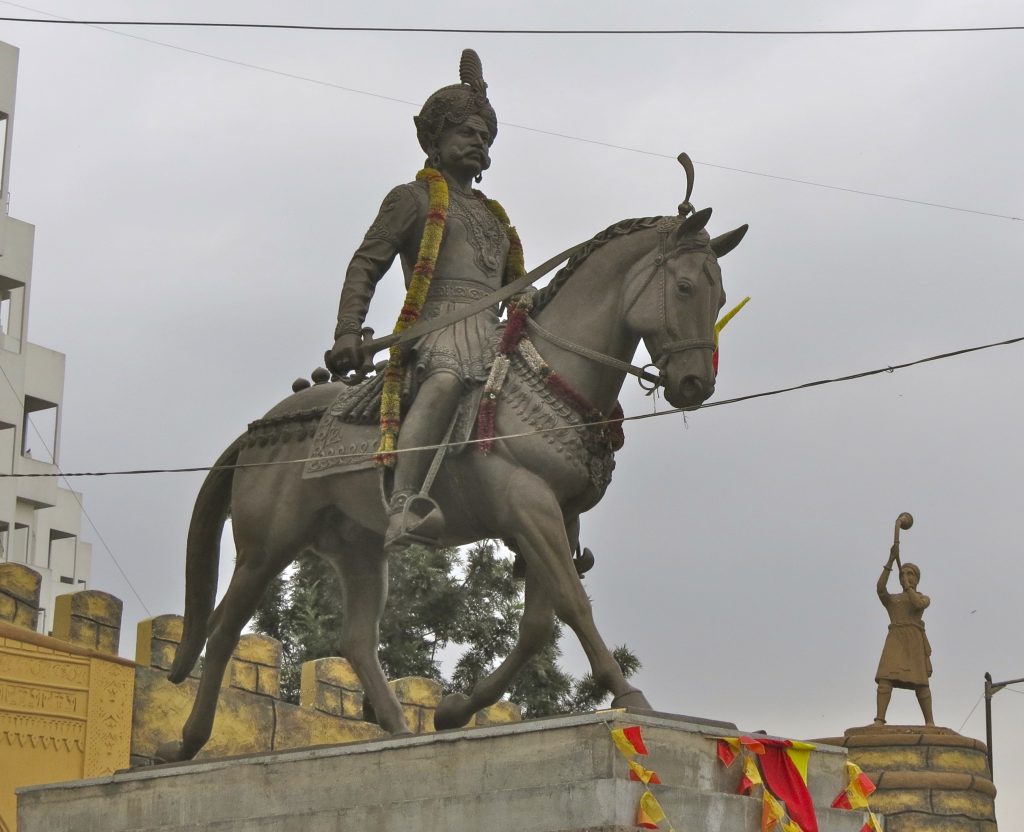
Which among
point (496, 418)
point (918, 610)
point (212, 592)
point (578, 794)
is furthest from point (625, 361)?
point (918, 610)

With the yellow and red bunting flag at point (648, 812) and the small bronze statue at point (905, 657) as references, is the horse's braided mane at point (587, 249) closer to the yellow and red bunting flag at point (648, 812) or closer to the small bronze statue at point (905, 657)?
the yellow and red bunting flag at point (648, 812)

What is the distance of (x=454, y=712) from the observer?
964 centimetres

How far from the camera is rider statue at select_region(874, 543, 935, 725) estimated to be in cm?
2025

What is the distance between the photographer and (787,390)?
9000 millimetres

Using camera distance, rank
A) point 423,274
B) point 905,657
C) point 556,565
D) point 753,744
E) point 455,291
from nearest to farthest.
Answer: point 753,744
point 556,565
point 423,274
point 455,291
point 905,657

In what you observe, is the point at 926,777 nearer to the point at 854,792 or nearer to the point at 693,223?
the point at 854,792

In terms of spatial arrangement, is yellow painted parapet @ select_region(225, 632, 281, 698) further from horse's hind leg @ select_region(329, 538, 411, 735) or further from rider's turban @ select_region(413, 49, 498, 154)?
rider's turban @ select_region(413, 49, 498, 154)

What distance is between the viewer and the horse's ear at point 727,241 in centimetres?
918

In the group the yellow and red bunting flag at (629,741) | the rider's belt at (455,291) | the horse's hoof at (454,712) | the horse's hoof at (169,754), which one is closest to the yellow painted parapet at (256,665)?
the horse's hoof at (169,754)

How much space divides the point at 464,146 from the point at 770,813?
3.70m

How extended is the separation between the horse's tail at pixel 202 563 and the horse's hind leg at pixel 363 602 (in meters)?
0.87

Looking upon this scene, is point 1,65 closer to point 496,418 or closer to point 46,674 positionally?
point 46,674

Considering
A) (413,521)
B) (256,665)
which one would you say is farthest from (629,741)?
(256,665)

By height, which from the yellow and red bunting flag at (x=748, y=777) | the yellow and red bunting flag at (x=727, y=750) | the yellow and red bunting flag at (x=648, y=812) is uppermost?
the yellow and red bunting flag at (x=727, y=750)
